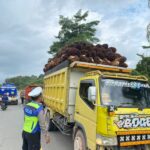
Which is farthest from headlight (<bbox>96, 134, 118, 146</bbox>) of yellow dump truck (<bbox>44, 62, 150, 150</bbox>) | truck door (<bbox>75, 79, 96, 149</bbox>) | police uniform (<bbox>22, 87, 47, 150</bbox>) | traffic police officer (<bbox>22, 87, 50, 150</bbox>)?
police uniform (<bbox>22, 87, 47, 150</bbox>)

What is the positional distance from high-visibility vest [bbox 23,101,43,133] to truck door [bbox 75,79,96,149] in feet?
3.99

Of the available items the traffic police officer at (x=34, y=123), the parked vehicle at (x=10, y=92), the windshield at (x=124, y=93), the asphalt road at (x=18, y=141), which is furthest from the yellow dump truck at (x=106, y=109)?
the parked vehicle at (x=10, y=92)

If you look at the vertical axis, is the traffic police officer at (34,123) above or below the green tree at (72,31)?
below

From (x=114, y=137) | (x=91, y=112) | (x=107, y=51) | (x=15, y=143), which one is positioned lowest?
(x=15, y=143)

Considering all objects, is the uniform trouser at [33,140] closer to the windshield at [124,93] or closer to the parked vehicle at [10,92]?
the windshield at [124,93]

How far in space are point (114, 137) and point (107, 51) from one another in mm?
4483

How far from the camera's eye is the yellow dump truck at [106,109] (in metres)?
6.41

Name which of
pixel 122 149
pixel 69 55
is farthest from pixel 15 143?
pixel 122 149

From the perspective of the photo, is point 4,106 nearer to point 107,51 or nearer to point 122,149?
point 107,51

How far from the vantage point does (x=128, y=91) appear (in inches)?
289

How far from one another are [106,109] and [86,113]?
1000 millimetres

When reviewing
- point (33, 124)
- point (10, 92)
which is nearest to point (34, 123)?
point (33, 124)

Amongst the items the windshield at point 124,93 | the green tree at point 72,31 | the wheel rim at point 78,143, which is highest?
the green tree at point 72,31

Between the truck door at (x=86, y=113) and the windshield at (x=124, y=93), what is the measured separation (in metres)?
0.33
